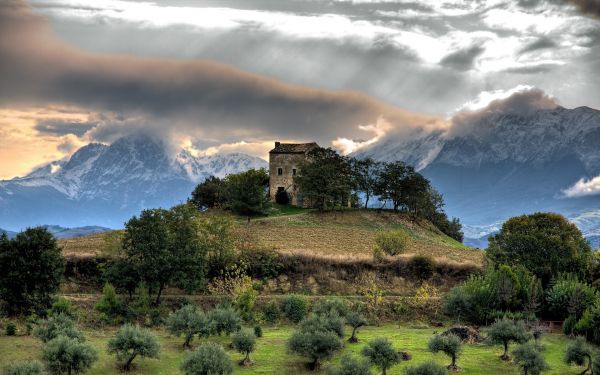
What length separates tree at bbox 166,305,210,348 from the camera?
53.1 metres

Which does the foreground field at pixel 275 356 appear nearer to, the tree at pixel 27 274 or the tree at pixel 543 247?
the tree at pixel 27 274

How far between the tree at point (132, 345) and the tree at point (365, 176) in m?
78.7

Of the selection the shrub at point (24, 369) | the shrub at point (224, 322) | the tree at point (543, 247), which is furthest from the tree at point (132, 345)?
the tree at point (543, 247)

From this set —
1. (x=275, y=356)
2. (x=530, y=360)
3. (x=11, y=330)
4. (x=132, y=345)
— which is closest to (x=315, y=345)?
(x=275, y=356)

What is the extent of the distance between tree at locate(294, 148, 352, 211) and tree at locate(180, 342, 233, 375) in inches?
2844

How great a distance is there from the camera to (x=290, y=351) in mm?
49688

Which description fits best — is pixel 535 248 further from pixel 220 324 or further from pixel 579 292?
pixel 220 324

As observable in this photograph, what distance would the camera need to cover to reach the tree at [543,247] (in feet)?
242

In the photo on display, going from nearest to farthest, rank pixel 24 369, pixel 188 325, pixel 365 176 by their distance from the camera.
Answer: pixel 24 369, pixel 188 325, pixel 365 176

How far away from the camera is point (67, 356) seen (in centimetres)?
4253

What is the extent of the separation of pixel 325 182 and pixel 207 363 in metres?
75.9

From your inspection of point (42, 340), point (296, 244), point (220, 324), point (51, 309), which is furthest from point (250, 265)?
point (42, 340)

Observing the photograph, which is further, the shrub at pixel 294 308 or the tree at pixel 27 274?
the shrub at pixel 294 308

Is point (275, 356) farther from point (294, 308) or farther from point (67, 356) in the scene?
point (67, 356)
